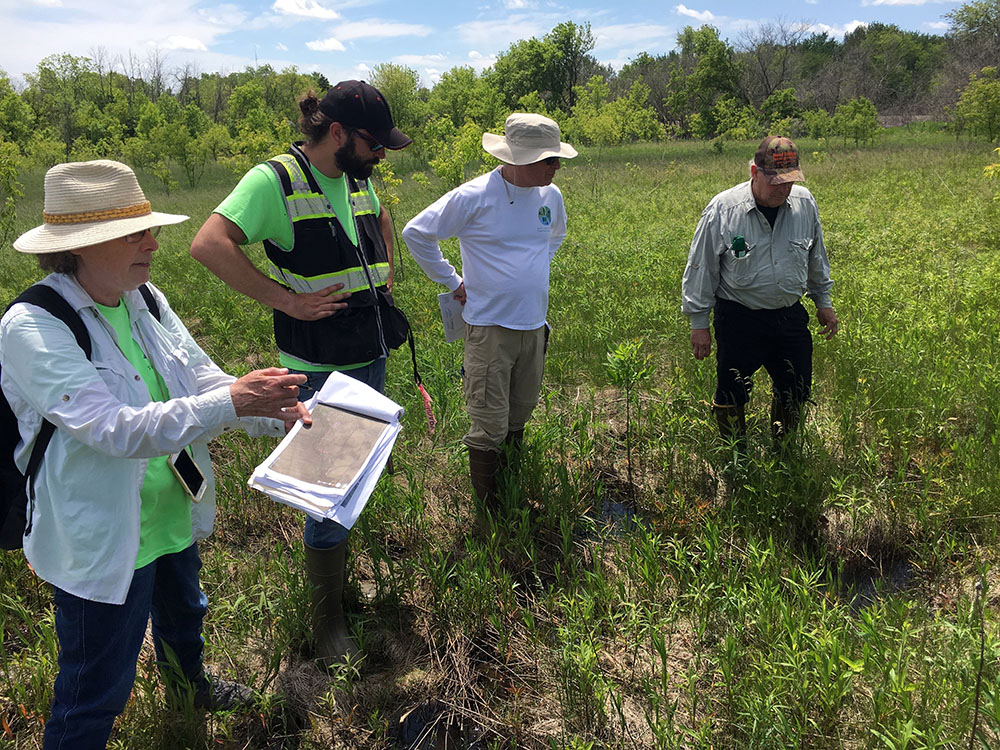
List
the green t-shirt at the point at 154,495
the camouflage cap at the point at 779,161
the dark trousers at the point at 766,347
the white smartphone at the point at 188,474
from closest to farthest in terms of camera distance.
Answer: the green t-shirt at the point at 154,495 < the white smartphone at the point at 188,474 < the camouflage cap at the point at 779,161 < the dark trousers at the point at 766,347

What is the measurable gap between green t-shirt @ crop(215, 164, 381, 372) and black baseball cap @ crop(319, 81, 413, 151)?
22 cm

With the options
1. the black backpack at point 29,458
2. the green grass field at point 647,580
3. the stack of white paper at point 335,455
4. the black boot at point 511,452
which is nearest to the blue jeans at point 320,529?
the green grass field at point 647,580

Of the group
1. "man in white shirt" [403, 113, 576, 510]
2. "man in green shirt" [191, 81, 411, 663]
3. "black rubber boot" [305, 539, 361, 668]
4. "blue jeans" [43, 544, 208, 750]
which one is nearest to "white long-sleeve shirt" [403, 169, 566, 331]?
"man in white shirt" [403, 113, 576, 510]

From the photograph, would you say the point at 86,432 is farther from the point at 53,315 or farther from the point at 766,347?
the point at 766,347

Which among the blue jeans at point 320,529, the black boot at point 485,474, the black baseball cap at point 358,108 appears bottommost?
the black boot at point 485,474

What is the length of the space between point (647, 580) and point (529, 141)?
2.00 metres

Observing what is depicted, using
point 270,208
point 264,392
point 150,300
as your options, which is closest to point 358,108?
point 270,208

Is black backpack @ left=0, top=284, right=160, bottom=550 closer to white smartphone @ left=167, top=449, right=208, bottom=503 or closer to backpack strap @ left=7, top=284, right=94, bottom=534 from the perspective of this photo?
backpack strap @ left=7, top=284, right=94, bottom=534

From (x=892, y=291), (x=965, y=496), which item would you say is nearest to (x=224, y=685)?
(x=965, y=496)

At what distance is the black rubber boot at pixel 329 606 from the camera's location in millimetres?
2467

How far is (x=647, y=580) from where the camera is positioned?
2707mm

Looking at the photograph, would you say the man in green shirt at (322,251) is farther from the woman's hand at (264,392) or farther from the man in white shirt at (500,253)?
the woman's hand at (264,392)

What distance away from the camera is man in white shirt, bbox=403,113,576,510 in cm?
289

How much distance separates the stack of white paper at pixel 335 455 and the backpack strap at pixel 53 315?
50 centimetres
